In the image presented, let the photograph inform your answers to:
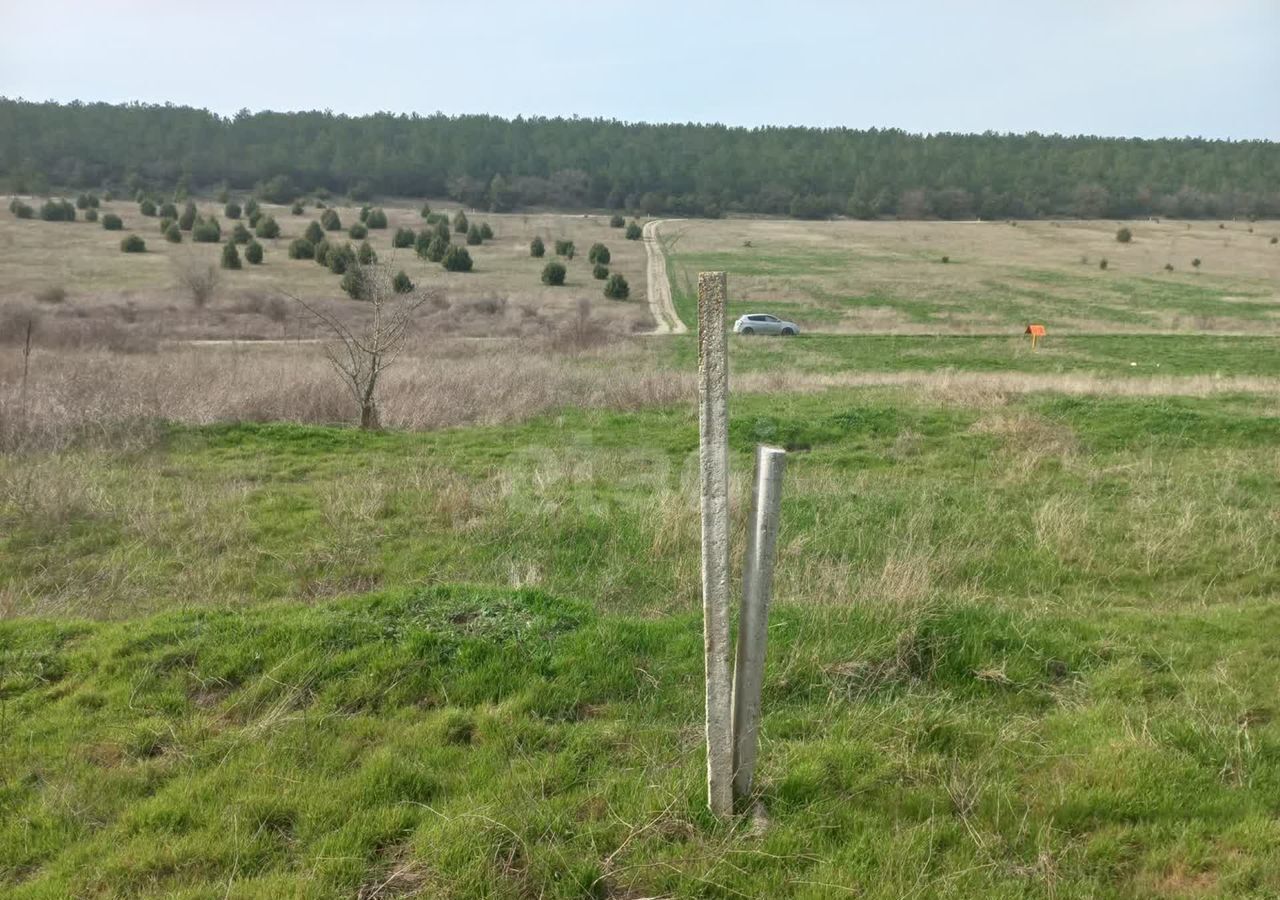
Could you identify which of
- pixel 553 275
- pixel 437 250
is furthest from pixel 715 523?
pixel 437 250

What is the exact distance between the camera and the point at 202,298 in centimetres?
3819

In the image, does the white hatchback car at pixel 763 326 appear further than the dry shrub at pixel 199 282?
Yes

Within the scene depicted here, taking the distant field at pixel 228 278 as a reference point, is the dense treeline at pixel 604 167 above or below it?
above

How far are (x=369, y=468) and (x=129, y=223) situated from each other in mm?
58378

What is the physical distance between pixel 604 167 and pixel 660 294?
6818cm

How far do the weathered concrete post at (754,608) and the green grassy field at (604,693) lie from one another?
0.86ft

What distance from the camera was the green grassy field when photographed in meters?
3.68

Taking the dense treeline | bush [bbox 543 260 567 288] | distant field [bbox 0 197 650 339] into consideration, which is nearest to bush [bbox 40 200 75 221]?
distant field [bbox 0 197 650 339]

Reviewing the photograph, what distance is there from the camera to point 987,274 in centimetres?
5859

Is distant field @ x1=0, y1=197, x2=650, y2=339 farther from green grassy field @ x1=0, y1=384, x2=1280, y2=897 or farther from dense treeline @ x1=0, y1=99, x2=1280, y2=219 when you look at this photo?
dense treeline @ x1=0, y1=99, x2=1280, y2=219

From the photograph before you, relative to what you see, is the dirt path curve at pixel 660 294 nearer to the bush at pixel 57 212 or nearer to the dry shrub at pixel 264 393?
the dry shrub at pixel 264 393

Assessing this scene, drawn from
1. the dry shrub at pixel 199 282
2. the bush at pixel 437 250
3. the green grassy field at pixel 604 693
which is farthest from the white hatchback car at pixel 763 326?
the green grassy field at pixel 604 693

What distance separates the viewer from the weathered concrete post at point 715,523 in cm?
354

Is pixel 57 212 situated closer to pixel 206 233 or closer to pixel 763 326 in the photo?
pixel 206 233
